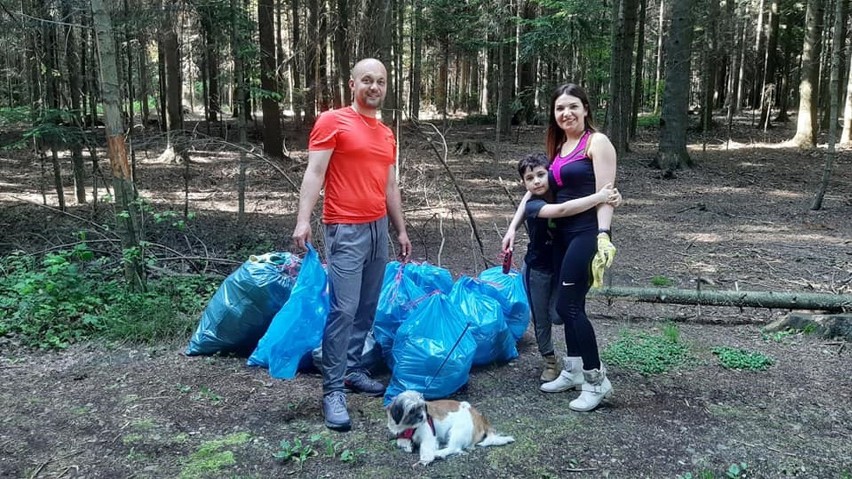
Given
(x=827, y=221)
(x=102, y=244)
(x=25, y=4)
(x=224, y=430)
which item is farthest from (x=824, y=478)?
(x=25, y=4)

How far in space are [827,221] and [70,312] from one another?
10.8 meters

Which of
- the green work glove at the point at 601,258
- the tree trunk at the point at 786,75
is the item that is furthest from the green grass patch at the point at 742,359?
the tree trunk at the point at 786,75

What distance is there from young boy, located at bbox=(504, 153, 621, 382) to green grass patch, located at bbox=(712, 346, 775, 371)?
1.29 metres

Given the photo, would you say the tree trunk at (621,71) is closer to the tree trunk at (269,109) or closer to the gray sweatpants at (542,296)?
the tree trunk at (269,109)

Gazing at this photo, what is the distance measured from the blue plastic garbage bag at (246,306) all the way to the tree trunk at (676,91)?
1220cm

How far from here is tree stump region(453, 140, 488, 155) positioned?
17.6 meters

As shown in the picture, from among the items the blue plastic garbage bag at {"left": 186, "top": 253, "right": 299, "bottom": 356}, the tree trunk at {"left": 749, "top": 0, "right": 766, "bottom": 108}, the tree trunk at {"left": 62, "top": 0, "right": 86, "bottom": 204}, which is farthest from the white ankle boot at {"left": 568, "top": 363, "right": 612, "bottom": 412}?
the tree trunk at {"left": 749, "top": 0, "right": 766, "bottom": 108}

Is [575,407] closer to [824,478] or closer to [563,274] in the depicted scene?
[563,274]

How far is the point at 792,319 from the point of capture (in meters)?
4.94

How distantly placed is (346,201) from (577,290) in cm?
139

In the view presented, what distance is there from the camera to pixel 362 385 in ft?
12.3

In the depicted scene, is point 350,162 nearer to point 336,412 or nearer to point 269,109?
point 336,412

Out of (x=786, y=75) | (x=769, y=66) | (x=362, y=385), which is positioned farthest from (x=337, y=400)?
(x=786, y=75)

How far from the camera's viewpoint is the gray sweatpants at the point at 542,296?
370 cm
